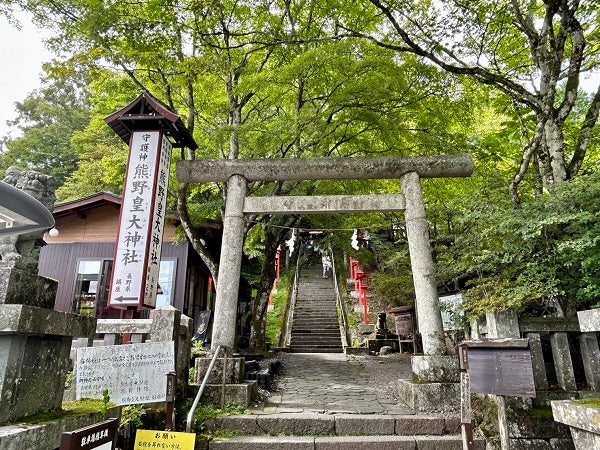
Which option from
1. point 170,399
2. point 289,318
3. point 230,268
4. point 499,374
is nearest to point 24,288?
point 170,399

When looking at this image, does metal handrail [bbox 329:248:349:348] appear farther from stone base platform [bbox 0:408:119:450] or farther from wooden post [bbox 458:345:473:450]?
stone base platform [bbox 0:408:119:450]

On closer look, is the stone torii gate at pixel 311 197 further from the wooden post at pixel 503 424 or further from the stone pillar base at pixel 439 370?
the wooden post at pixel 503 424

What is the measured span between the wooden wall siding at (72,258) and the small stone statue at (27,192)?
9.89 metres

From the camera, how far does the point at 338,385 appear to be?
29.0 ft

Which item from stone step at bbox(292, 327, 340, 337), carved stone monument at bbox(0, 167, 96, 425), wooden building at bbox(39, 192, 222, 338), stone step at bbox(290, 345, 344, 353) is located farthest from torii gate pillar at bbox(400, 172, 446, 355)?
stone step at bbox(292, 327, 340, 337)

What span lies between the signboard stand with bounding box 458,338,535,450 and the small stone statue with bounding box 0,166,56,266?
4.53m

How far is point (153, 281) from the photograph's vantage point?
6719 millimetres

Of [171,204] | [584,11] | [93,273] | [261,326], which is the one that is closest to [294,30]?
[584,11]

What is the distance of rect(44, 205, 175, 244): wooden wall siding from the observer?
13.7 meters

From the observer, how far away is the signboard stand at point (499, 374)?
403 cm

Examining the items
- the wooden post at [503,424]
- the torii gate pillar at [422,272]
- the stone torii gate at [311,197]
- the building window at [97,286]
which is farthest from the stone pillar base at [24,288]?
the building window at [97,286]

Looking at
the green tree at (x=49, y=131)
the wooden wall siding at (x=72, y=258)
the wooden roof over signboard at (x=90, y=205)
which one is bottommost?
the wooden wall siding at (x=72, y=258)

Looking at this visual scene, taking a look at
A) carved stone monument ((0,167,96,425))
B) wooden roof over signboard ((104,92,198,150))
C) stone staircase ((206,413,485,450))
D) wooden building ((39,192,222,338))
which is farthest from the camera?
wooden building ((39,192,222,338))

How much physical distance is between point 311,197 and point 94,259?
9.49m
